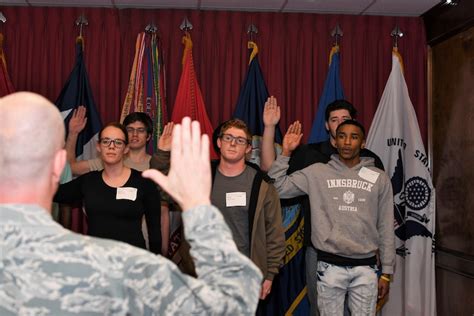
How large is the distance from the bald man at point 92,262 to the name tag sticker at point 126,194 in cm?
205

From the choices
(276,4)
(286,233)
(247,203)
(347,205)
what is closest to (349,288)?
(347,205)

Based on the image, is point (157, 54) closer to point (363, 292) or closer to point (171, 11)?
point (171, 11)

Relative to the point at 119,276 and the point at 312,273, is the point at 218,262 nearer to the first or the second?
the point at 119,276

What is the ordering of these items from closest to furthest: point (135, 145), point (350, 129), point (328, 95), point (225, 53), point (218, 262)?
1. point (218, 262)
2. point (350, 129)
3. point (135, 145)
4. point (328, 95)
5. point (225, 53)

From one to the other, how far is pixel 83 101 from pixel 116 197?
1372 mm

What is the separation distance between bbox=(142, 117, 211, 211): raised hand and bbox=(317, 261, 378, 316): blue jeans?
232 cm

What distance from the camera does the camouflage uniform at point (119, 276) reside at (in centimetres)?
97

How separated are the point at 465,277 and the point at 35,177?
363cm

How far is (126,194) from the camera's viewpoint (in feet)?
10.0

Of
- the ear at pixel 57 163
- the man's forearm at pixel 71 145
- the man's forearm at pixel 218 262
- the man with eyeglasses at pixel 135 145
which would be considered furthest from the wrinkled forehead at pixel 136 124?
the man's forearm at pixel 218 262

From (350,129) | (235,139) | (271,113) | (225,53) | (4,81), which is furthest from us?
(225,53)

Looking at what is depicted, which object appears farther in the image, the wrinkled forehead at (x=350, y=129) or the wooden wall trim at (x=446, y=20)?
the wooden wall trim at (x=446, y=20)

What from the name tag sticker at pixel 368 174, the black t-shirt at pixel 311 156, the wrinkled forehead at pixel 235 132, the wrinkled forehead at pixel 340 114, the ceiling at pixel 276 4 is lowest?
the name tag sticker at pixel 368 174

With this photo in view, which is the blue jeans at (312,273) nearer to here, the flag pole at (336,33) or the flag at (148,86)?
the flag at (148,86)
